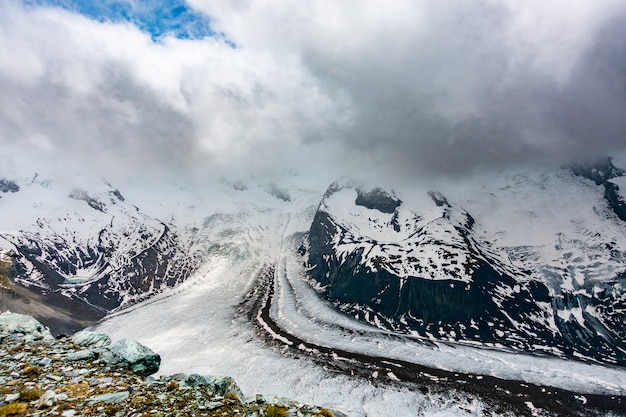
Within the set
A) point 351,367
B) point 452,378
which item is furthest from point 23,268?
point 452,378

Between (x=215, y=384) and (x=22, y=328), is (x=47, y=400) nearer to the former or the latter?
(x=215, y=384)

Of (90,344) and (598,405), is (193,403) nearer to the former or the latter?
(90,344)

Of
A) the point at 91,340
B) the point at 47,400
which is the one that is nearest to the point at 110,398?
the point at 47,400

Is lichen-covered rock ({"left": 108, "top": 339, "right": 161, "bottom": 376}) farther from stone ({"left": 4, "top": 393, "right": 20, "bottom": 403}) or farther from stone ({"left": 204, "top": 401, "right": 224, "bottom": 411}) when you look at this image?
stone ({"left": 4, "top": 393, "right": 20, "bottom": 403})

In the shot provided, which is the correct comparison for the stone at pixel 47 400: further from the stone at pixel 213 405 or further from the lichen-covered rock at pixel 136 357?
the stone at pixel 213 405

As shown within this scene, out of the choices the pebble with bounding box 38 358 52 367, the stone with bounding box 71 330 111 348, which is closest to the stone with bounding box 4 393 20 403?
the pebble with bounding box 38 358 52 367

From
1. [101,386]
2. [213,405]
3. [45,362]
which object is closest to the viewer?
[213,405]
